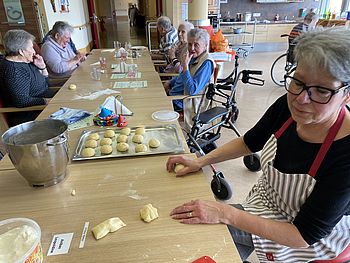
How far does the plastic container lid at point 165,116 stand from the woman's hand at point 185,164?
48 cm

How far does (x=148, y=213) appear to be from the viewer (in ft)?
2.70

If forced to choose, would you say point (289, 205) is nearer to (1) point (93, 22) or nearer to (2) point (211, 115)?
(2) point (211, 115)

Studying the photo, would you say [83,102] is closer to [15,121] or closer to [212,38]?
[15,121]

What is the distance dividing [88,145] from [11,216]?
0.45 meters

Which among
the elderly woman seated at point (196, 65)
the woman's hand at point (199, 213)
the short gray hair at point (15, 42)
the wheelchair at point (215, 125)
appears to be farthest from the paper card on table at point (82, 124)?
the short gray hair at point (15, 42)

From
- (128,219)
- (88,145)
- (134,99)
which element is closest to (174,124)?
(88,145)

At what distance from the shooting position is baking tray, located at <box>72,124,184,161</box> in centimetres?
118

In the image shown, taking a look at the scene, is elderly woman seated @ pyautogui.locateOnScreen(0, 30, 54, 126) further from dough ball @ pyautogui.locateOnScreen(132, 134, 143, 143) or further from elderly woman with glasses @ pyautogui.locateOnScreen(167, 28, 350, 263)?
elderly woman with glasses @ pyautogui.locateOnScreen(167, 28, 350, 263)

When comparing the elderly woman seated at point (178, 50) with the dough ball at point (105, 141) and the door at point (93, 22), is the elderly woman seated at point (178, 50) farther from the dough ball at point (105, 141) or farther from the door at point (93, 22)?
the door at point (93, 22)

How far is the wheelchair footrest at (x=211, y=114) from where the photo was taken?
2025 mm

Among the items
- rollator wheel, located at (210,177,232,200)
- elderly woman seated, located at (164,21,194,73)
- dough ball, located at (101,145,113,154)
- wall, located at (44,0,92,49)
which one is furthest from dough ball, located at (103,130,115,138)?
wall, located at (44,0,92,49)

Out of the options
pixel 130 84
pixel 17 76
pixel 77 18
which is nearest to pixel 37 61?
pixel 17 76

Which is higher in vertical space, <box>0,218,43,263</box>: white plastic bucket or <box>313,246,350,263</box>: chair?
<box>0,218,43,263</box>: white plastic bucket

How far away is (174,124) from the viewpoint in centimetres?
146
